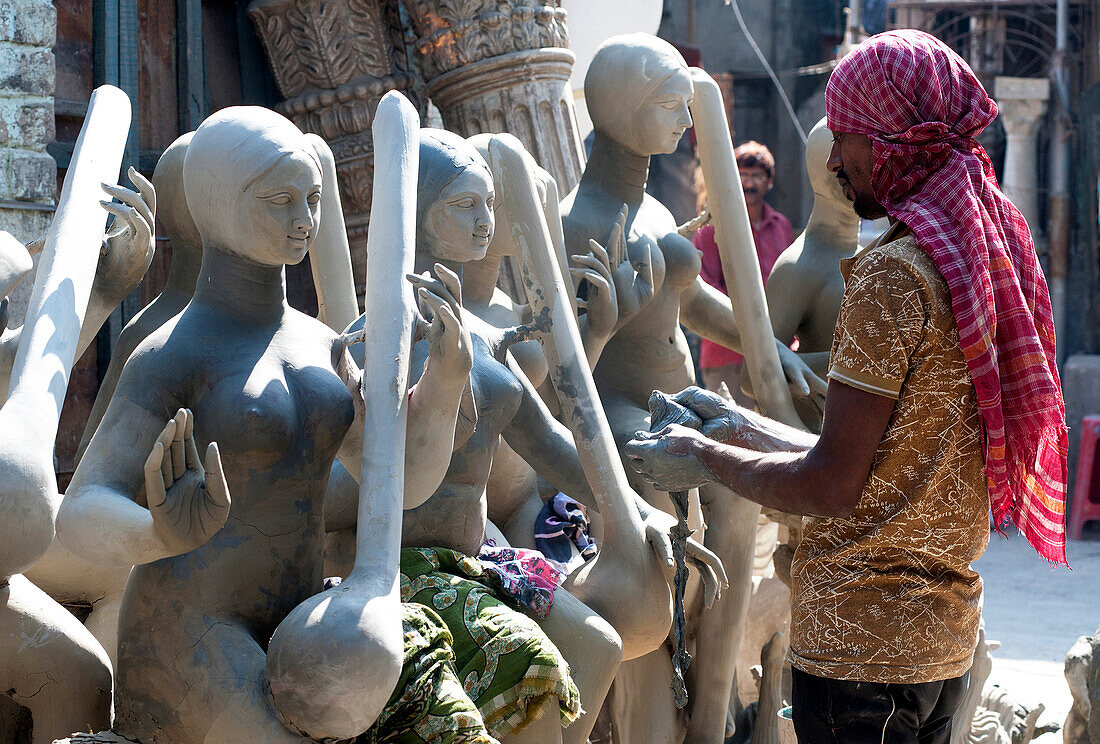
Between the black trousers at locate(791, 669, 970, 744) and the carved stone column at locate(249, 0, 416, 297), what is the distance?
3341 millimetres

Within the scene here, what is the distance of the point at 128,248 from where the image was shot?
9.27ft

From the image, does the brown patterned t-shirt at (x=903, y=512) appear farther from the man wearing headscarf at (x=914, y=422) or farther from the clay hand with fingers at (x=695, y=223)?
the clay hand with fingers at (x=695, y=223)

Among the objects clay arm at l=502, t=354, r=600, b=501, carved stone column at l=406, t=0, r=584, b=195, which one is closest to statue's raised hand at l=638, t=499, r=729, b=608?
clay arm at l=502, t=354, r=600, b=501

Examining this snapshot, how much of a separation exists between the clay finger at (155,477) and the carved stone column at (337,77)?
3.25 metres

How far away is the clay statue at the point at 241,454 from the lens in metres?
2.06

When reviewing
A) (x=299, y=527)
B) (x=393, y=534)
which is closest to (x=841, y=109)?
(x=393, y=534)

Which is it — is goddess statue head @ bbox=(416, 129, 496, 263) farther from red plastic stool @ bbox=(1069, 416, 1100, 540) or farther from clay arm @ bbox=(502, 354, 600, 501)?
red plastic stool @ bbox=(1069, 416, 1100, 540)

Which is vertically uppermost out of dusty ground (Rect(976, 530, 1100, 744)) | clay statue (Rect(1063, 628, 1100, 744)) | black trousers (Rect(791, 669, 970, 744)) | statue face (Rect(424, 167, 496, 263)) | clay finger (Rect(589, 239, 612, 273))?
statue face (Rect(424, 167, 496, 263))

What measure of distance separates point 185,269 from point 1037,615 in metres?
5.66

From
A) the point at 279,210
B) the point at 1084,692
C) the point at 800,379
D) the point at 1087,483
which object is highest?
the point at 279,210

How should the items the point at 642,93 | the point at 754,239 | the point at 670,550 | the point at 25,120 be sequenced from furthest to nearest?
1. the point at 754,239
2. the point at 25,120
3. the point at 642,93
4. the point at 670,550

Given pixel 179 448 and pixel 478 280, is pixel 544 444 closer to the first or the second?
pixel 478 280

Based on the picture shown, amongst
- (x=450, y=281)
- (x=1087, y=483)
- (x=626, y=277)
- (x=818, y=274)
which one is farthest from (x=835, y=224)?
(x=1087, y=483)

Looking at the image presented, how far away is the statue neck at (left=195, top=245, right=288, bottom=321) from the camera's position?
2311 mm
